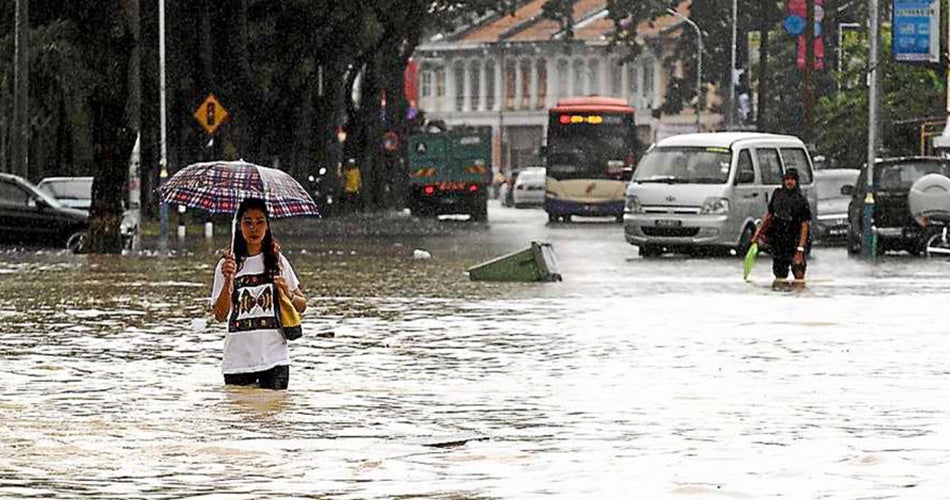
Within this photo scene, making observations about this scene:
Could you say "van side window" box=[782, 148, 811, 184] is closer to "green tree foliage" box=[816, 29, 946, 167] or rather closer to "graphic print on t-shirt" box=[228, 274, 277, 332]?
"green tree foliage" box=[816, 29, 946, 167]

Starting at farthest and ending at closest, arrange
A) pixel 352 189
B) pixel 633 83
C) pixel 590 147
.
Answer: pixel 633 83
pixel 352 189
pixel 590 147

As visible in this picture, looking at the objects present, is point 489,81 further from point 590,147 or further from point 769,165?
point 769,165

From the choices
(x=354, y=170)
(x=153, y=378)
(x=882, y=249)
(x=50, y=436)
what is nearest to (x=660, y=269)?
(x=882, y=249)

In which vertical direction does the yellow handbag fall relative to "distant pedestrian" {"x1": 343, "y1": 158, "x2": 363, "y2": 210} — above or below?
above

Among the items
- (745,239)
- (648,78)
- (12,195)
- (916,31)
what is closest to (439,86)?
(648,78)

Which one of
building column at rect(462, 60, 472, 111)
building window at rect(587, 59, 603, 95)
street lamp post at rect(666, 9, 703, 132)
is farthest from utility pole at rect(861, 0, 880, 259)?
building column at rect(462, 60, 472, 111)

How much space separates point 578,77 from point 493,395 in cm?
13439

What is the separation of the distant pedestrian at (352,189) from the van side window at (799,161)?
36595 millimetres

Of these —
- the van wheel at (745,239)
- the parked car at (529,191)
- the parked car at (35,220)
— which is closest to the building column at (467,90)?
the parked car at (529,191)

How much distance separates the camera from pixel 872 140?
4512cm

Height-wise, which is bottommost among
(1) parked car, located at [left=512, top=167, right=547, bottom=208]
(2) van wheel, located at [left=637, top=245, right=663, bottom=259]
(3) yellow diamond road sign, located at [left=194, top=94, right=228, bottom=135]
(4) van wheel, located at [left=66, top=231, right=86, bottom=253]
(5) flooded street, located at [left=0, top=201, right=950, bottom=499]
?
(1) parked car, located at [left=512, top=167, right=547, bottom=208]

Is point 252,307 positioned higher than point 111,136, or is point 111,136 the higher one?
point 111,136

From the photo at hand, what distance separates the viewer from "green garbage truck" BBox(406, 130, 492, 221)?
73.3 metres

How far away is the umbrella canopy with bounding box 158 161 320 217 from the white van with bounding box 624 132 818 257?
24.3 meters
